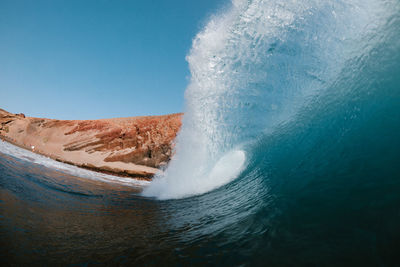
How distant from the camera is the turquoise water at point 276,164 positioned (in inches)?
70.6

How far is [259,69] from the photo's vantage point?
5457 mm

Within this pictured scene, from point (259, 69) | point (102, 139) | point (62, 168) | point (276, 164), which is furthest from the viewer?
point (102, 139)

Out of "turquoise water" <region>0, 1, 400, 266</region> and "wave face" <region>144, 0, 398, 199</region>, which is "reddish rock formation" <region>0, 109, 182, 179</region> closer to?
"wave face" <region>144, 0, 398, 199</region>

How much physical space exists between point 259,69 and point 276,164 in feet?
8.65

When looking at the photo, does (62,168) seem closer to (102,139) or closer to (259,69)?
(259,69)

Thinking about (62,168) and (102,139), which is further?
(102,139)

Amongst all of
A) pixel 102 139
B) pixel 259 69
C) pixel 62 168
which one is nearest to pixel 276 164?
pixel 259 69

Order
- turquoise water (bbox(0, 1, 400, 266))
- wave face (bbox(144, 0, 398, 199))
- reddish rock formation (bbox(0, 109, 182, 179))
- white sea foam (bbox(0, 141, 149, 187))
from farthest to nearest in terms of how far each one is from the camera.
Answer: reddish rock formation (bbox(0, 109, 182, 179)) < white sea foam (bbox(0, 141, 149, 187)) < wave face (bbox(144, 0, 398, 199)) < turquoise water (bbox(0, 1, 400, 266))

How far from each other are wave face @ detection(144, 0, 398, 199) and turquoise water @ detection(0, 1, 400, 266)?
3 cm

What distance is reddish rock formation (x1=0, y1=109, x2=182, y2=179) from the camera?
102 ft

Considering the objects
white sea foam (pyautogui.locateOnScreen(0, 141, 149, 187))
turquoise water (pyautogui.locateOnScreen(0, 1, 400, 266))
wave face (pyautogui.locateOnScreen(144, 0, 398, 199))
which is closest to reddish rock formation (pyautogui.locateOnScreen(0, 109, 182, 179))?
white sea foam (pyautogui.locateOnScreen(0, 141, 149, 187))

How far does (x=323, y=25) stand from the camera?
4500 mm

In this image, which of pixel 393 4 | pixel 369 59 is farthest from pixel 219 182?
pixel 393 4

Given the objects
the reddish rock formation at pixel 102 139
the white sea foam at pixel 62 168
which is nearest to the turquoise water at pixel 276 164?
the white sea foam at pixel 62 168
